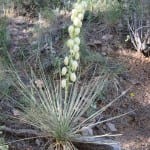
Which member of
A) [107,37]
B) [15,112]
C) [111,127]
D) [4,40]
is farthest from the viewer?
[107,37]

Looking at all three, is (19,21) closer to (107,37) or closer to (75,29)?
(107,37)

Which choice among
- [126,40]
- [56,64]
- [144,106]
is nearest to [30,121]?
[56,64]

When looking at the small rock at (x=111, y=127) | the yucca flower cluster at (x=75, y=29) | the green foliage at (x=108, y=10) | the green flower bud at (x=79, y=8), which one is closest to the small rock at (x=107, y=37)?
the green foliage at (x=108, y=10)

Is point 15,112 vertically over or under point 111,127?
over

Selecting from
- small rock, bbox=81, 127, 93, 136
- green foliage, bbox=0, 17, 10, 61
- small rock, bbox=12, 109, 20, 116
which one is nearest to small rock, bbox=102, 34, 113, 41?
green foliage, bbox=0, 17, 10, 61

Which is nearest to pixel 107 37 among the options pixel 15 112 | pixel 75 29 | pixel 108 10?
pixel 108 10

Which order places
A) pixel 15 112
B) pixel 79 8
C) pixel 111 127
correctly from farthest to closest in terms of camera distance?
pixel 111 127 < pixel 15 112 < pixel 79 8

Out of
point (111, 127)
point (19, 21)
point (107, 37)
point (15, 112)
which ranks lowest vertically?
point (111, 127)

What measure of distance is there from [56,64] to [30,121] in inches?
46.7

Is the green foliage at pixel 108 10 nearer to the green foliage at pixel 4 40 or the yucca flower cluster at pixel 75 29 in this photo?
the green foliage at pixel 4 40

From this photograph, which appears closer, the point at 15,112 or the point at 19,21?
the point at 15,112

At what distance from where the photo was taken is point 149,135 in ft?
13.2

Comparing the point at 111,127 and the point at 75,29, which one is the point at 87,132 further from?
the point at 75,29

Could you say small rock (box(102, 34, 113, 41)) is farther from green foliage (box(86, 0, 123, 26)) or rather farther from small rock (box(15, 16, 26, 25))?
small rock (box(15, 16, 26, 25))
